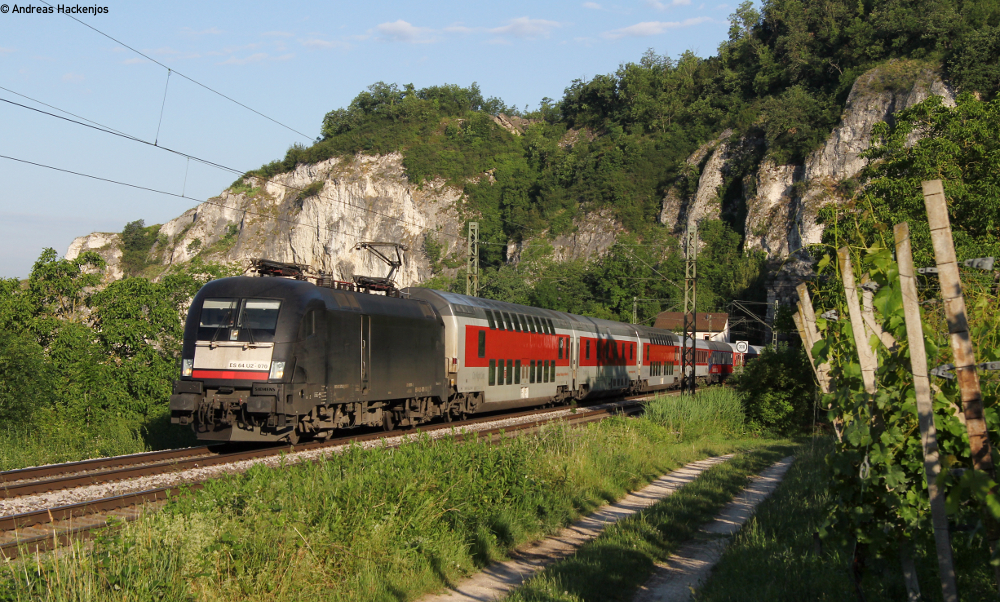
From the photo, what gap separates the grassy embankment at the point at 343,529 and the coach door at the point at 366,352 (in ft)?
15.2

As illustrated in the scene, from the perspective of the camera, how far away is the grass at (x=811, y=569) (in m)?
5.89

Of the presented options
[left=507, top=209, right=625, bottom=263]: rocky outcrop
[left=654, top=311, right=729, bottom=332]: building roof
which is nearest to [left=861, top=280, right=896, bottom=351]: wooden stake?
[left=654, top=311, right=729, bottom=332]: building roof

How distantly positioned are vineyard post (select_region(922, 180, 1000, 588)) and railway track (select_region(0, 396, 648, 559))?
646 centimetres

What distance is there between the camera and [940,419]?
467 cm

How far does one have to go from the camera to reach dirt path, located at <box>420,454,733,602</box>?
24.6 feet

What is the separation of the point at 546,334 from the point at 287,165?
12180 centimetres

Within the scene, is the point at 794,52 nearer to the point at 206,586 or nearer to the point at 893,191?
the point at 893,191

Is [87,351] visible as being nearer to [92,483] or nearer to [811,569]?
[92,483]

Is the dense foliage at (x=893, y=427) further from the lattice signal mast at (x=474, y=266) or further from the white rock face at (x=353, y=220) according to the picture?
the white rock face at (x=353, y=220)

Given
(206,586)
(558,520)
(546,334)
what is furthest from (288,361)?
(546,334)

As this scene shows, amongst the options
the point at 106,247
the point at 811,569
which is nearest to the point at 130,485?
the point at 811,569

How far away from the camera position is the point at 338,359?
51.0 feet

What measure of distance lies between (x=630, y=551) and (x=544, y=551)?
109cm

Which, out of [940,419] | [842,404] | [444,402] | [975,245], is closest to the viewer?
[940,419]
